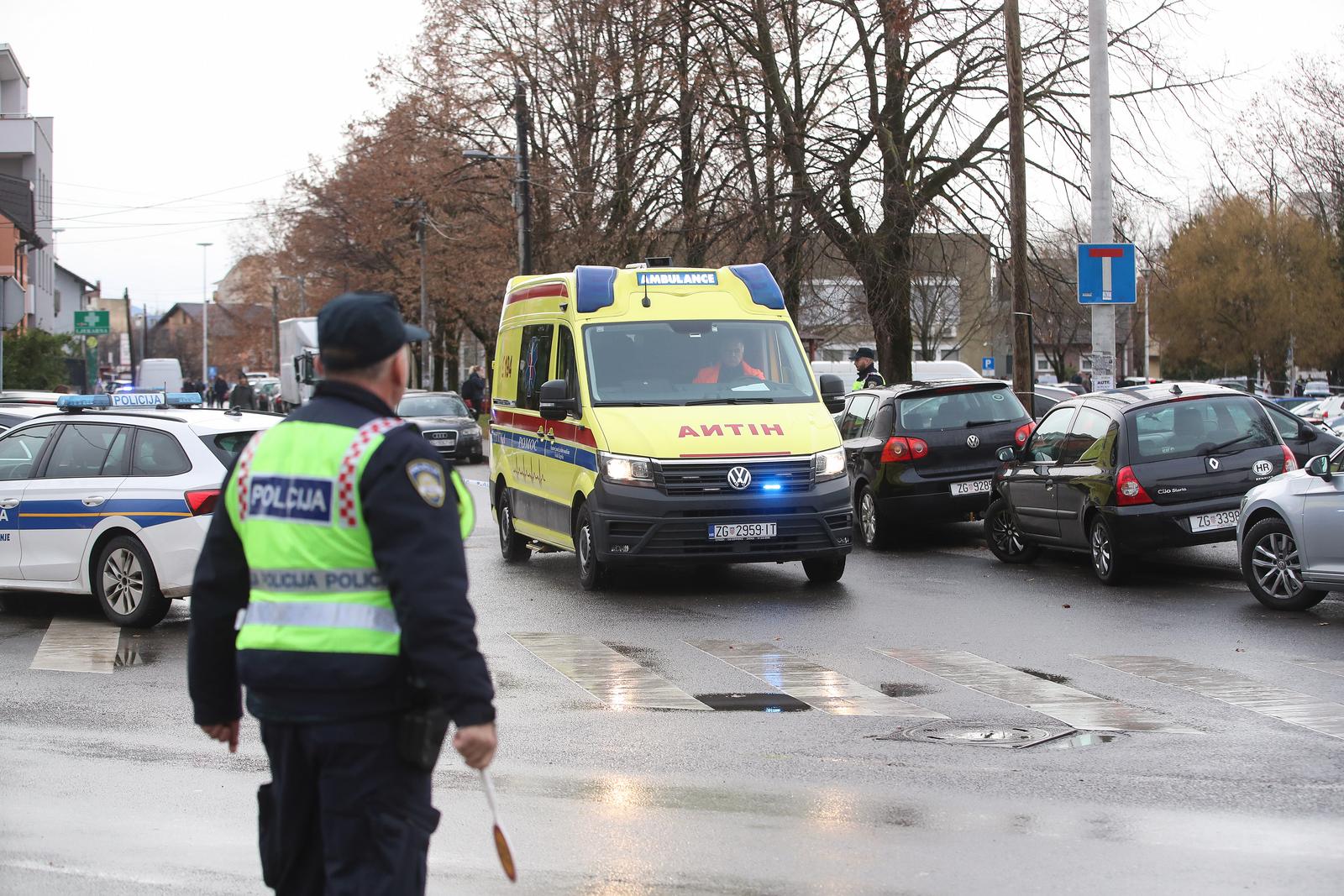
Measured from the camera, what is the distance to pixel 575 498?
13.3 metres

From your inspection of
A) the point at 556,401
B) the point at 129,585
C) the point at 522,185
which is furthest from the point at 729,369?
the point at 522,185

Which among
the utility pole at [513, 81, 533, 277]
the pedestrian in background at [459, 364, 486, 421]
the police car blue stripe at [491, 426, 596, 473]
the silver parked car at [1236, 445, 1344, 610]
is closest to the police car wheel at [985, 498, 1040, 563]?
the silver parked car at [1236, 445, 1344, 610]

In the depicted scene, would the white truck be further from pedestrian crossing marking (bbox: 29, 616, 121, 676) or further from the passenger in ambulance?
pedestrian crossing marking (bbox: 29, 616, 121, 676)

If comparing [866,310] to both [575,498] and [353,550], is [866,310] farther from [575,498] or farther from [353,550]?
[353,550]

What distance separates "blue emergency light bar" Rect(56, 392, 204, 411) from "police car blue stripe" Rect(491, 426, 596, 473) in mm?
2986

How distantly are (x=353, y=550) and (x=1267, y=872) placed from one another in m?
3.38

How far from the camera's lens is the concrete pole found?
19.3 meters

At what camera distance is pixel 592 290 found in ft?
45.2

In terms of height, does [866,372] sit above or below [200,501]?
above

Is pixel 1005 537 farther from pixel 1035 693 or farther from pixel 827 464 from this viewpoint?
pixel 1035 693

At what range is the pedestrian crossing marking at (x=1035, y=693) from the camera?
25.7ft

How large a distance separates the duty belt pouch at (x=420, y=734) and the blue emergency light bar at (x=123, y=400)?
9490 mm

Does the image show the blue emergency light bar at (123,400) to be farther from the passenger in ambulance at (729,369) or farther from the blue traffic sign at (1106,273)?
the blue traffic sign at (1106,273)

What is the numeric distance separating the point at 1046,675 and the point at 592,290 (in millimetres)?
5965
